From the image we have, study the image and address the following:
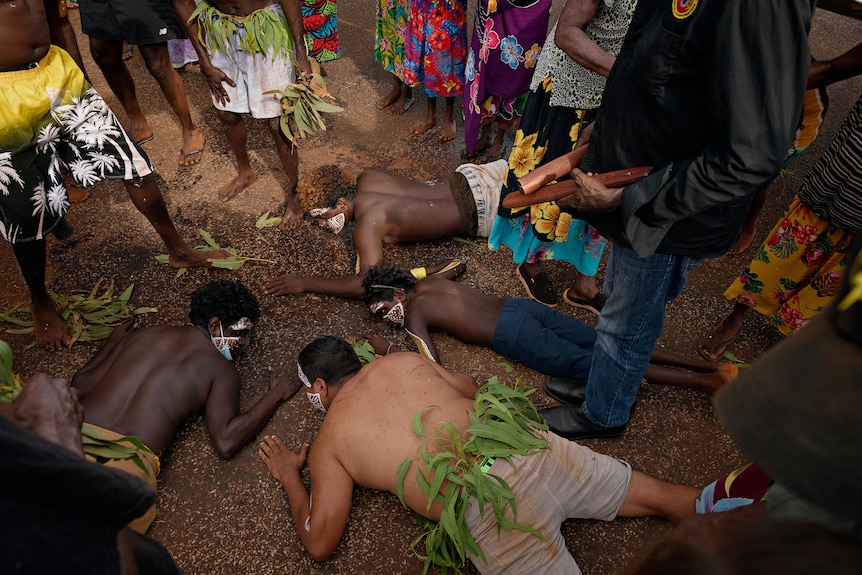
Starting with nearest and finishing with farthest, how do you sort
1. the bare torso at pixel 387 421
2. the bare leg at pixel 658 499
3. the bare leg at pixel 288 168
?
the bare torso at pixel 387 421 < the bare leg at pixel 658 499 < the bare leg at pixel 288 168

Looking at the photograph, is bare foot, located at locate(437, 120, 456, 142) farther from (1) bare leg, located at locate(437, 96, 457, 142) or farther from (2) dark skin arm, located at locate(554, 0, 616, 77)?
(2) dark skin arm, located at locate(554, 0, 616, 77)

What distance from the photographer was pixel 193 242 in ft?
11.5

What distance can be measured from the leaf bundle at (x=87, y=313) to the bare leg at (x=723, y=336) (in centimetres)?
314

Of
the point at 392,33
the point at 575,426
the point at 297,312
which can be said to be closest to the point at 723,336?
the point at 575,426

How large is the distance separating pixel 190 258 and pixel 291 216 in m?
0.70

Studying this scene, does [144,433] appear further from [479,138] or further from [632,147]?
[479,138]

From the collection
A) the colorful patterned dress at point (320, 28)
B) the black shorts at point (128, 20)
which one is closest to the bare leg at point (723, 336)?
the colorful patterned dress at point (320, 28)

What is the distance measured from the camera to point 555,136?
2.74 metres

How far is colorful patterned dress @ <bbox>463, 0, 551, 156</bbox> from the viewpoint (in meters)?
3.38

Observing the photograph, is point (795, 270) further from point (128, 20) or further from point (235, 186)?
point (128, 20)

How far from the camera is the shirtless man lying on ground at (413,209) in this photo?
3354 millimetres

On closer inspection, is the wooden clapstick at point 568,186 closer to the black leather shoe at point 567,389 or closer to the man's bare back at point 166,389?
the black leather shoe at point 567,389

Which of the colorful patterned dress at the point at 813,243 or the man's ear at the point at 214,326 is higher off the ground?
the colorful patterned dress at the point at 813,243

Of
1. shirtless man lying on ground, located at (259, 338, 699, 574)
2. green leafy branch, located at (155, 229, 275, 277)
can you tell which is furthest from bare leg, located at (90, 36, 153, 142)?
shirtless man lying on ground, located at (259, 338, 699, 574)
